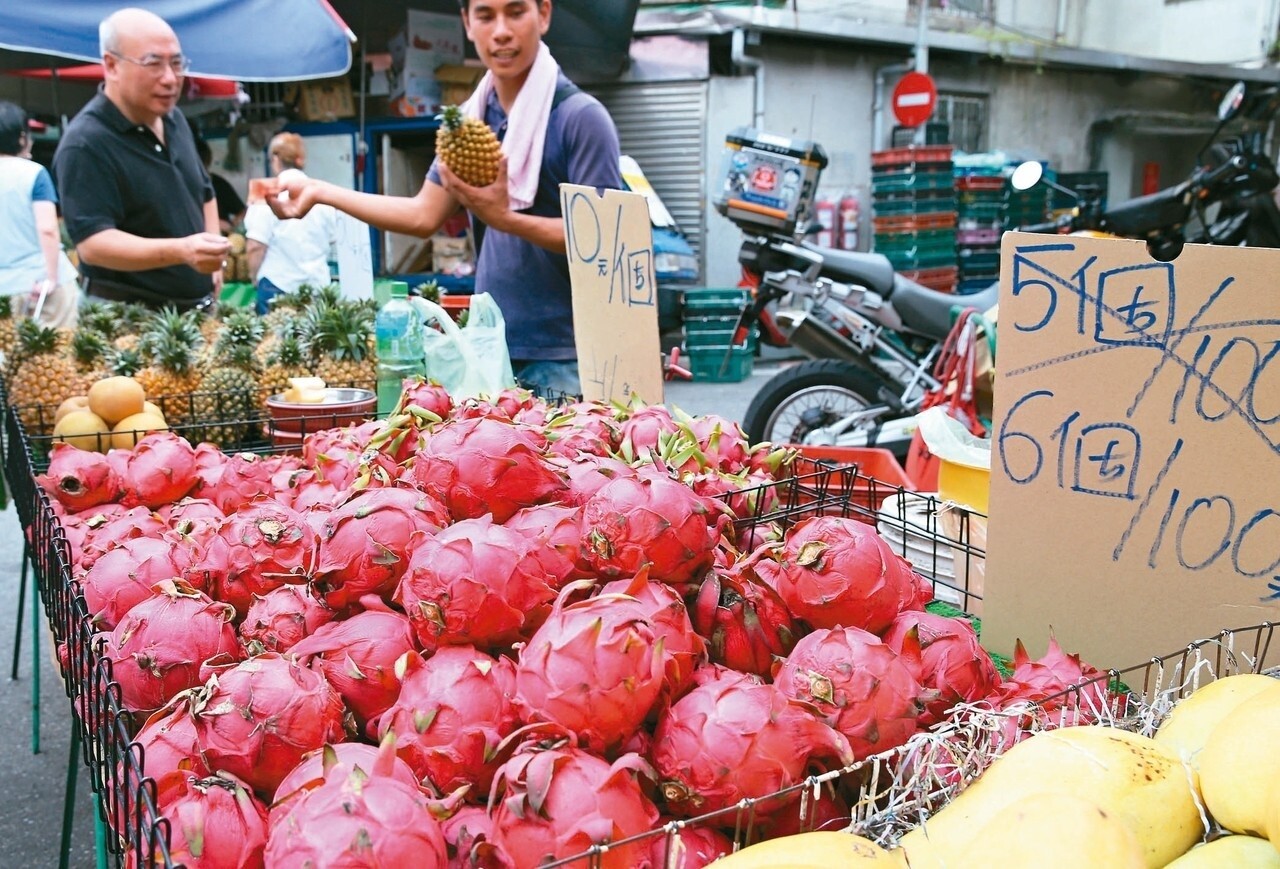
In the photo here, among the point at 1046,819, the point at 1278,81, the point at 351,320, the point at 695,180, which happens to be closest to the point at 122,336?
the point at 351,320

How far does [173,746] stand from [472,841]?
1.19 ft

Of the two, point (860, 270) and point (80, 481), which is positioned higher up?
point (860, 270)

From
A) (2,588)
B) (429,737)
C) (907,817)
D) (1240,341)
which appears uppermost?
(1240,341)

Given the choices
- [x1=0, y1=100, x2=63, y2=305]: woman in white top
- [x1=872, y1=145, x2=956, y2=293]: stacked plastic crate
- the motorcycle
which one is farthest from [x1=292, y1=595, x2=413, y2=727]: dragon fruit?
[x1=872, y1=145, x2=956, y2=293]: stacked plastic crate

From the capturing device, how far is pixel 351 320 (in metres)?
3.34

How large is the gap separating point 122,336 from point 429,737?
2925 millimetres

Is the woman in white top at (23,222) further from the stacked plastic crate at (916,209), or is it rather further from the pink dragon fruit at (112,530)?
the stacked plastic crate at (916,209)

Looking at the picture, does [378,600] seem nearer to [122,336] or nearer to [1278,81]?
[122,336]

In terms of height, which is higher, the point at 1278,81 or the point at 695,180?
the point at 1278,81

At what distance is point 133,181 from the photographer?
3.91m

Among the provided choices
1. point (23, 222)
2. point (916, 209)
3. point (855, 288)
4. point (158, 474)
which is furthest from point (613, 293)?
point (916, 209)

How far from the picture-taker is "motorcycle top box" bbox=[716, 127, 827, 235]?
5871 mm

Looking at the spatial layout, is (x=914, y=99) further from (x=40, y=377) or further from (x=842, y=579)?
(x=842, y=579)

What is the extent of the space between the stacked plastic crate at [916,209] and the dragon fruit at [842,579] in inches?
439
